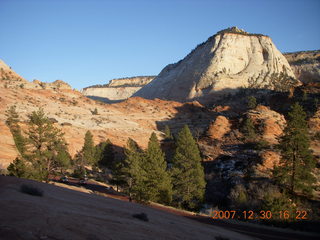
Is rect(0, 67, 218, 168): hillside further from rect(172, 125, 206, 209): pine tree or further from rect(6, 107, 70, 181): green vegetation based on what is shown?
rect(172, 125, 206, 209): pine tree

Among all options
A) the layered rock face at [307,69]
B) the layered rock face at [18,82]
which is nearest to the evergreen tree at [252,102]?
the layered rock face at [307,69]

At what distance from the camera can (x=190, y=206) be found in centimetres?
2892

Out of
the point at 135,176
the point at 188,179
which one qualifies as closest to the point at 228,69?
the point at 188,179

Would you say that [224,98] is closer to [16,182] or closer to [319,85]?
[319,85]

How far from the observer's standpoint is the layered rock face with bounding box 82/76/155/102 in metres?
174

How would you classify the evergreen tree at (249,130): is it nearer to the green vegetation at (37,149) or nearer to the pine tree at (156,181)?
the pine tree at (156,181)

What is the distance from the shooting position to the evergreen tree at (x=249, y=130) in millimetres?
44688

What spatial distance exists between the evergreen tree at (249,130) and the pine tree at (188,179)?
1552cm

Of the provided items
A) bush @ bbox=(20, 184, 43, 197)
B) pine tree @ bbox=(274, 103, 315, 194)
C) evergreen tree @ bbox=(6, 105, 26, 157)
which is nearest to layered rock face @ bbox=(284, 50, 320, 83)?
pine tree @ bbox=(274, 103, 315, 194)

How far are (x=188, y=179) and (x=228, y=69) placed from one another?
7937 centimetres

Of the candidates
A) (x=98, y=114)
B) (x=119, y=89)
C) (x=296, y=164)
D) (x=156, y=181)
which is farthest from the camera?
(x=119, y=89)

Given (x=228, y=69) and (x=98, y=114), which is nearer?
(x=98, y=114)

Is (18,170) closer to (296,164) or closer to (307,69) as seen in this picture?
(296,164)

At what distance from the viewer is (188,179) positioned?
99.9ft
